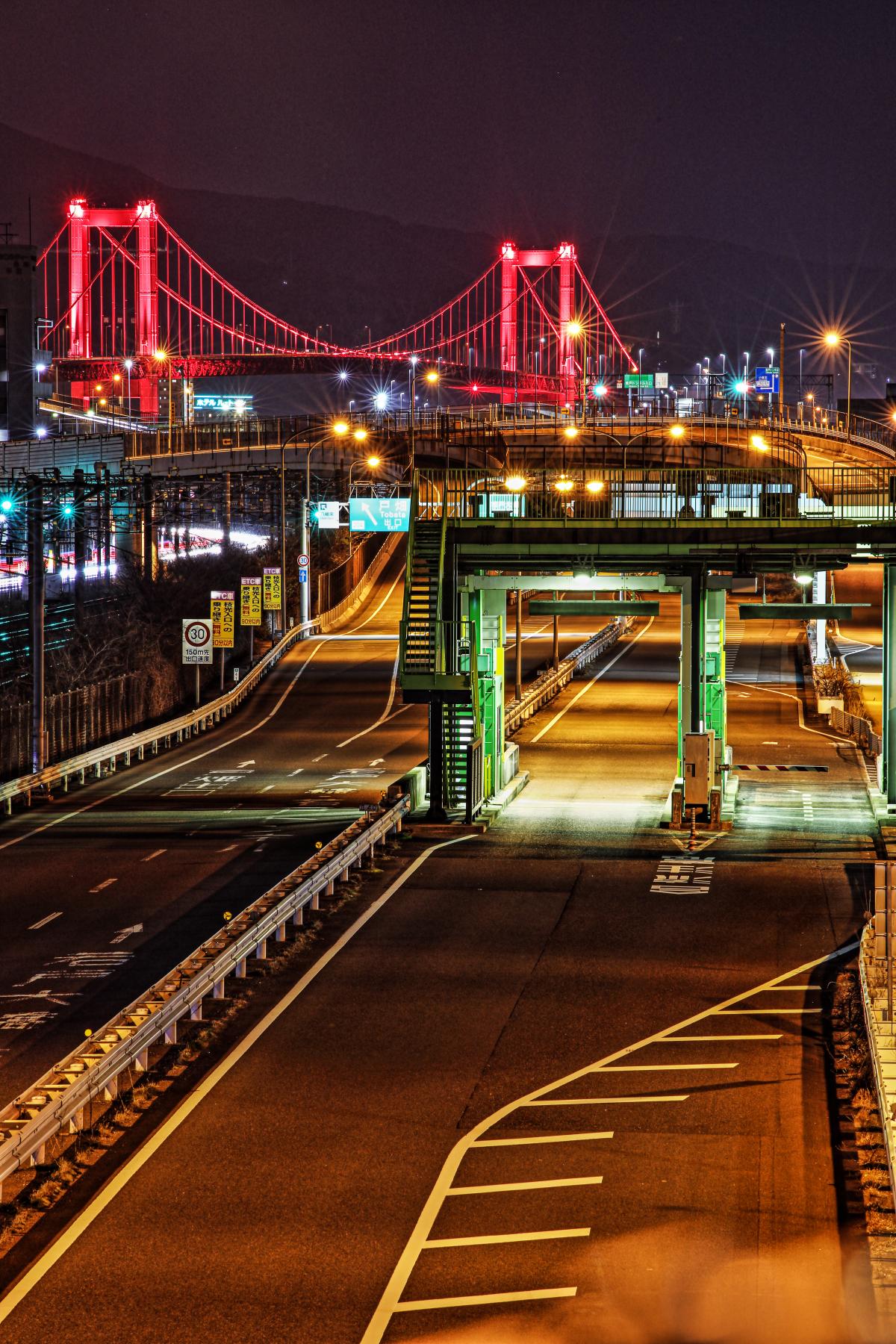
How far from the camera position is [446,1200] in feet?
42.4

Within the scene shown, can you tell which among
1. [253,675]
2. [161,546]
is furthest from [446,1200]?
[161,546]

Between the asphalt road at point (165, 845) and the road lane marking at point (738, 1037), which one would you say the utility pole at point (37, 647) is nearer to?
the asphalt road at point (165, 845)

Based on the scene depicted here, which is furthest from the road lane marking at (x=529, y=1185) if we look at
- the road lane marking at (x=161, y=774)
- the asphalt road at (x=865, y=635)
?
the asphalt road at (x=865, y=635)

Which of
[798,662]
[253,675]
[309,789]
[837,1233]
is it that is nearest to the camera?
[837,1233]

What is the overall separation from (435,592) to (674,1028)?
18.3m

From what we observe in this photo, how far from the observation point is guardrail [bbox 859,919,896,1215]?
12.9 metres

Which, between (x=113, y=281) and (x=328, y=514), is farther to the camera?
(x=113, y=281)

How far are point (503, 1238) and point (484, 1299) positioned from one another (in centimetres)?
111

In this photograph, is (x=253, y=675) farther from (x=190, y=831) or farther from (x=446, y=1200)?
(x=446, y=1200)

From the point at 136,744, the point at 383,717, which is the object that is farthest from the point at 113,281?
the point at 136,744

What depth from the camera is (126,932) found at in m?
23.9

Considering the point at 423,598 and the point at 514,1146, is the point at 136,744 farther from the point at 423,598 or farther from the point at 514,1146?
the point at 514,1146

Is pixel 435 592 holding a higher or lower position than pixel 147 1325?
higher

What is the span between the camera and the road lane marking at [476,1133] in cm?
1094
